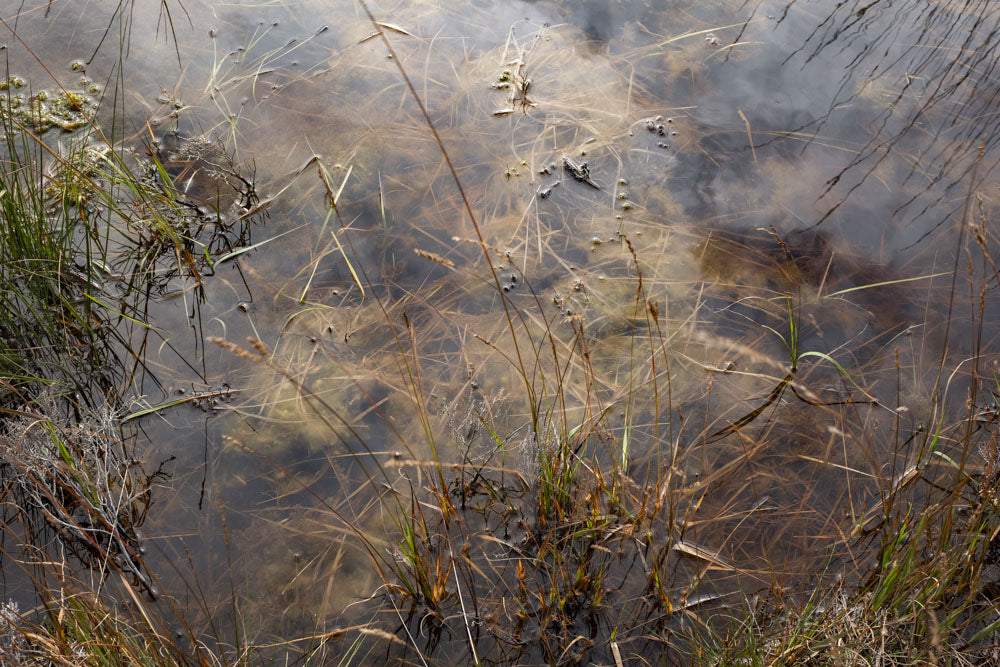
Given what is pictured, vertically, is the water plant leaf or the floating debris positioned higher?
the floating debris

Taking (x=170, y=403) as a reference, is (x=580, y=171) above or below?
above

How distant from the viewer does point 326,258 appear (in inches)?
100

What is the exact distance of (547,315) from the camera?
2453mm

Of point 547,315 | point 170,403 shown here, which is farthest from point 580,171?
point 170,403

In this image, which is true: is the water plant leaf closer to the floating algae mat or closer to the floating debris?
the floating algae mat

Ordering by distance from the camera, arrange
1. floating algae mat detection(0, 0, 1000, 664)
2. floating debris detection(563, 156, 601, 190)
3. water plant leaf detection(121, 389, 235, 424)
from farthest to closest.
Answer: floating debris detection(563, 156, 601, 190), water plant leaf detection(121, 389, 235, 424), floating algae mat detection(0, 0, 1000, 664)

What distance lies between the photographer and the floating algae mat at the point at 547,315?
6.03 feet

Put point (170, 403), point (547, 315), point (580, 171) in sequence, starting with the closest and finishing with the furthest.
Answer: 1. point (170, 403)
2. point (547, 315)
3. point (580, 171)

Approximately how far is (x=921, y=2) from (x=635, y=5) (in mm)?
1555

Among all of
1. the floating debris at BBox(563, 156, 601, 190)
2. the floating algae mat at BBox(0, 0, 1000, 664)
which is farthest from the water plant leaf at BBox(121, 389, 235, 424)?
the floating debris at BBox(563, 156, 601, 190)

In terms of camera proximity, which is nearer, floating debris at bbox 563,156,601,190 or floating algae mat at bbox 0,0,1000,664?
floating algae mat at bbox 0,0,1000,664

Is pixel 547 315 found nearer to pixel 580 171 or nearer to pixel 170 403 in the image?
pixel 580 171

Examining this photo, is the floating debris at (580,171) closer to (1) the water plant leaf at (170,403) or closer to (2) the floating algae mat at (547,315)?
(2) the floating algae mat at (547,315)

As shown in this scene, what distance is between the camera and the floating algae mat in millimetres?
1838
